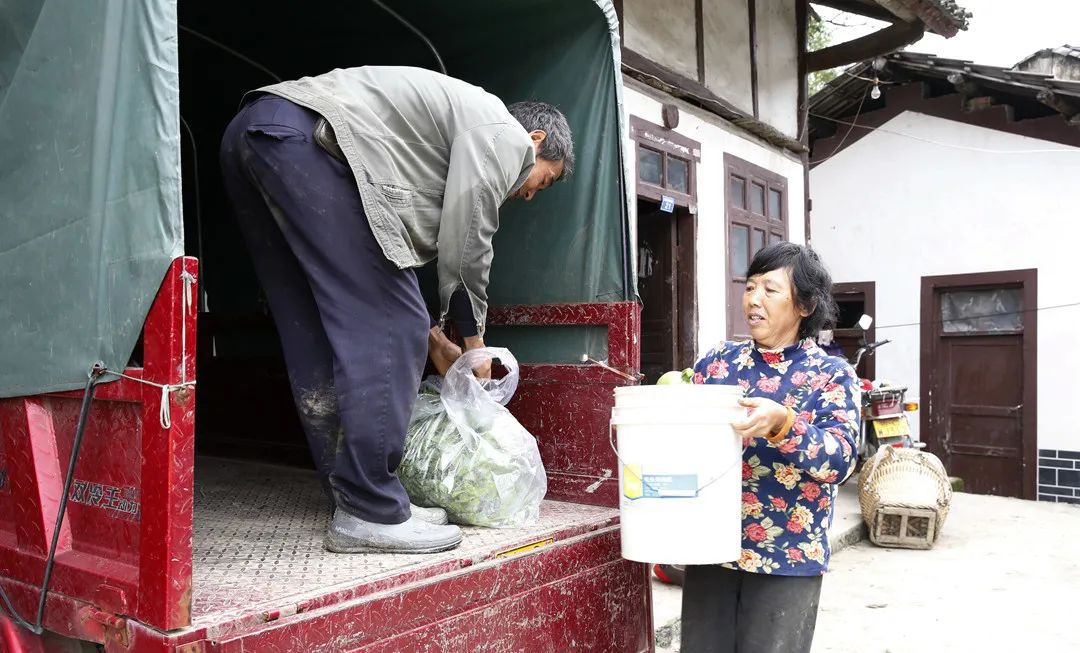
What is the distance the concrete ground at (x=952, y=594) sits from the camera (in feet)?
14.1

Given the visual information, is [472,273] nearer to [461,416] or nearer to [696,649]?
[461,416]

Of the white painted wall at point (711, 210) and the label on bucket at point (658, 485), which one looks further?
the white painted wall at point (711, 210)

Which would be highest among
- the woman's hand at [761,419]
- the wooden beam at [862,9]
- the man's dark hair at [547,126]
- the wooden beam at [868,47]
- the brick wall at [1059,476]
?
the wooden beam at [862,9]

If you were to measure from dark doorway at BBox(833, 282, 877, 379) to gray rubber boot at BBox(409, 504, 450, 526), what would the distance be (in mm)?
9193

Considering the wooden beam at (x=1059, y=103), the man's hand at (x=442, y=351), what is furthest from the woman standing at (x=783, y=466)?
the wooden beam at (x=1059, y=103)

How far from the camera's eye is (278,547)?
219 cm

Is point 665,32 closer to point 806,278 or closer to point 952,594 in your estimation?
point 952,594

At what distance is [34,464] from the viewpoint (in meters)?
1.80

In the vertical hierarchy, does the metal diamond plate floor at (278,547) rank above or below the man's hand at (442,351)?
below

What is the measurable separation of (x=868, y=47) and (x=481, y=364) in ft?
22.9

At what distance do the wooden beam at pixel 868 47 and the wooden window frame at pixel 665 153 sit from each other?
2.69m

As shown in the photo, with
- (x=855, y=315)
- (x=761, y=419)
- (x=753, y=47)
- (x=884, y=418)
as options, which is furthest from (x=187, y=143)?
(x=855, y=315)

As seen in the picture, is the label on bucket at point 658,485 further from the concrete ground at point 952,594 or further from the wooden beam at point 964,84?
the wooden beam at point 964,84

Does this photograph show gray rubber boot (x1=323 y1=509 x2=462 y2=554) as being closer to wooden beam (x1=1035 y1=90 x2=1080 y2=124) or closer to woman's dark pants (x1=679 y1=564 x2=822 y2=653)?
woman's dark pants (x1=679 y1=564 x2=822 y2=653)
